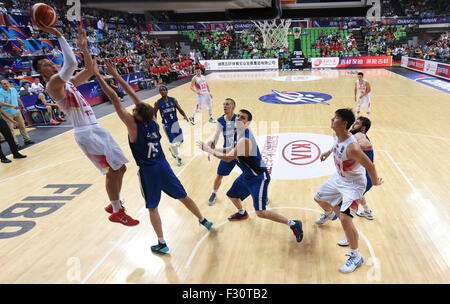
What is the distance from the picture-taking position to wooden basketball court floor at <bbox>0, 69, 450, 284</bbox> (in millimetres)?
3510

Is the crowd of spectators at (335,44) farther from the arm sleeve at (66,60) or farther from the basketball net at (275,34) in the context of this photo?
the arm sleeve at (66,60)

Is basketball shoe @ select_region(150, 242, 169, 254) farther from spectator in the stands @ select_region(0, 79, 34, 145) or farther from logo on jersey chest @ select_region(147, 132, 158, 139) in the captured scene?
spectator in the stands @ select_region(0, 79, 34, 145)

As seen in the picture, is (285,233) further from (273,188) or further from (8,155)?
(8,155)

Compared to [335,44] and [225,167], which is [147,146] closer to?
[225,167]

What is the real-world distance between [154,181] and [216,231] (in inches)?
52.2

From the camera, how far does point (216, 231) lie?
4344mm

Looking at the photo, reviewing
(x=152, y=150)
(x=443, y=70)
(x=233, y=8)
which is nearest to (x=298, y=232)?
(x=152, y=150)

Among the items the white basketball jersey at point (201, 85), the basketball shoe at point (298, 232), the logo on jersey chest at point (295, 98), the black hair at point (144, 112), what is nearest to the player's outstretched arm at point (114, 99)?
the black hair at point (144, 112)

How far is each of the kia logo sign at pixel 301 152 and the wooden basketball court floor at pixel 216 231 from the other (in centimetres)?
95

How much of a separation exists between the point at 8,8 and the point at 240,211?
19.2m

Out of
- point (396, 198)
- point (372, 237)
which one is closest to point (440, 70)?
point (396, 198)

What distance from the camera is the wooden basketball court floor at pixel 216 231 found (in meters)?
3.51

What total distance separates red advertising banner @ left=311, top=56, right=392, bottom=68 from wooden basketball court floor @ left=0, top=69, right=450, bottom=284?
17.7 meters
